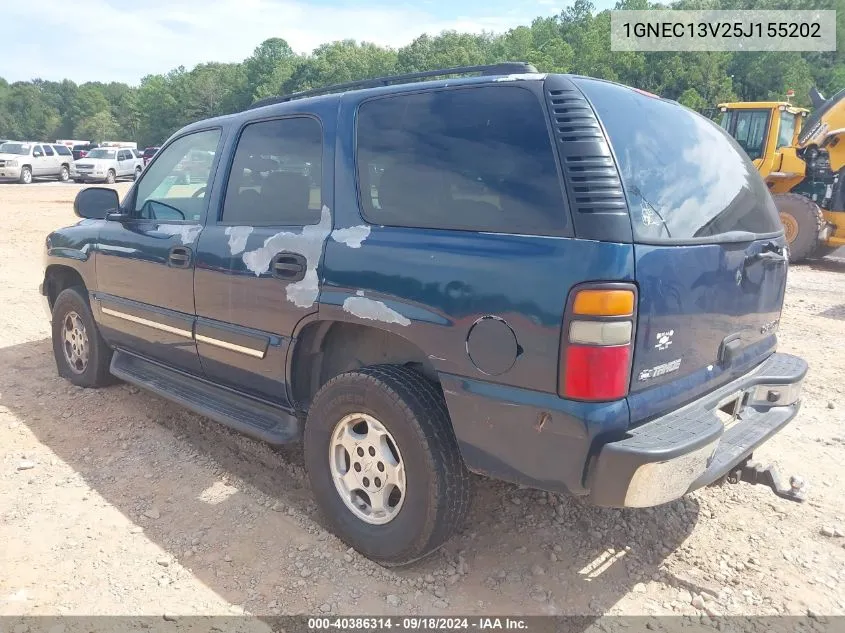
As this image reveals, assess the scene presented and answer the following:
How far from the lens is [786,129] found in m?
11.8

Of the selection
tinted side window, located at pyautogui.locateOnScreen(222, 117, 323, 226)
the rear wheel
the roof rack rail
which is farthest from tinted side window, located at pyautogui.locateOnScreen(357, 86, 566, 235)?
the rear wheel

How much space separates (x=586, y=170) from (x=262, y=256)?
160cm

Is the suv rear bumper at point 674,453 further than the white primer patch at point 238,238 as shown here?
No

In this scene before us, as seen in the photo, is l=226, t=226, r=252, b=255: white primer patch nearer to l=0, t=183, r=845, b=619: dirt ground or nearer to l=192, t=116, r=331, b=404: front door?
l=192, t=116, r=331, b=404: front door

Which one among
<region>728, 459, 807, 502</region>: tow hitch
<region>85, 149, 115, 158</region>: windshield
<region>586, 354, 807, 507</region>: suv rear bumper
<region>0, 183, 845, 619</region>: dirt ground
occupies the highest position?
<region>85, 149, 115, 158</region>: windshield

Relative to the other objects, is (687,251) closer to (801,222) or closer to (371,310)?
(371,310)

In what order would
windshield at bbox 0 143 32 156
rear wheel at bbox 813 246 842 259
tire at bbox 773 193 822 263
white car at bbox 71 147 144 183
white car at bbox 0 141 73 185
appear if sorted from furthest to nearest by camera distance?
white car at bbox 71 147 144 183 < windshield at bbox 0 143 32 156 < white car at bbox 0 141 73 185 < rear wheel at bbox 813 246 842 259 < tire at bbox 773 193 822 263

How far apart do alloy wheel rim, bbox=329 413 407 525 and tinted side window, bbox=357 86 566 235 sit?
2.91ft

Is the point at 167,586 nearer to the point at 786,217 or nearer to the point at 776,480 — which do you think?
the point at 776,480

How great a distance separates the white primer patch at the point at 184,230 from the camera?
136 inches

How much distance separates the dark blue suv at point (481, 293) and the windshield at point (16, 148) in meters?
28.7

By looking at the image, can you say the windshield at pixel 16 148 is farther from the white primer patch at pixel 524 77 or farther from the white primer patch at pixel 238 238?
the white primer patch at pixel 524 77

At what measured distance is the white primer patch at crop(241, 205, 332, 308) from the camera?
2.80 metres

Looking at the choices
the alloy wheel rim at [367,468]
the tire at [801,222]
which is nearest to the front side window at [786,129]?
the tire at [801,222]
